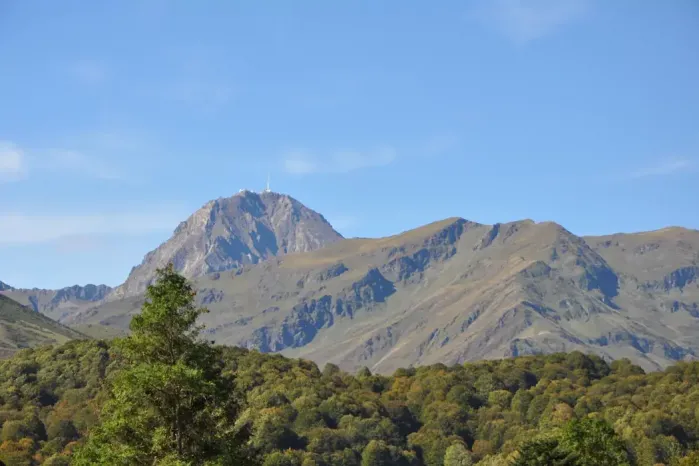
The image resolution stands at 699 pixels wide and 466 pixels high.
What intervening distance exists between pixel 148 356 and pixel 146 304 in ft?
9.02

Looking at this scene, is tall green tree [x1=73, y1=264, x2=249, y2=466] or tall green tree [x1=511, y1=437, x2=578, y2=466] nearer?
tall green tree [x1=73, y1=264, x2=249, y2=466]

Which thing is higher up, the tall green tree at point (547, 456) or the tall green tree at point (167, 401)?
the tall green tree at point (167, 401)

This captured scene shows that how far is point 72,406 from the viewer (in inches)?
7525

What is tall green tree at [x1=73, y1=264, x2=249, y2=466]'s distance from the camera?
50031mm

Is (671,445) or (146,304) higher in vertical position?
(146,304)

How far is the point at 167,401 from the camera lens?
5106cm

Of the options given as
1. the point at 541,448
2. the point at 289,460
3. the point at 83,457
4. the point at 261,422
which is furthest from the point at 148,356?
the point at 261,422

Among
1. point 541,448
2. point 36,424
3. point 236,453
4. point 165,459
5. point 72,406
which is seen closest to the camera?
point 165,459

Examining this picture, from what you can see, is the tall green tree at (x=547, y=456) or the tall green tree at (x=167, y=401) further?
the tall green tree at (x=547, y=456)

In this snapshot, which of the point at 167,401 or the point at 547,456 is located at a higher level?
the point at 167,401

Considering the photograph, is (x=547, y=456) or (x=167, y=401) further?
(x=547, y=456)

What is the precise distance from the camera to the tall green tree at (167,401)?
164 feet

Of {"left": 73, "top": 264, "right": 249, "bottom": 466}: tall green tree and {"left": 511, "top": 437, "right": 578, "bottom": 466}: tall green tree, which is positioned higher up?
{"left": 73, "top": 264, "right": 249, "bottom": 466}: tall green tree

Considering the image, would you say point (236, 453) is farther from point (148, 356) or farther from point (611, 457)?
point (611, 457)
